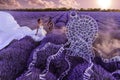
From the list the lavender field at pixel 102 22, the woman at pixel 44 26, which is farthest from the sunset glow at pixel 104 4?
the woman at pixel 44 26

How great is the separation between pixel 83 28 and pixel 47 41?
7.0 inches

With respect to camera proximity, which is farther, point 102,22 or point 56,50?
point 102,22

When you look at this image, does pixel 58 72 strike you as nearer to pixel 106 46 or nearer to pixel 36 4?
pixel 106 46

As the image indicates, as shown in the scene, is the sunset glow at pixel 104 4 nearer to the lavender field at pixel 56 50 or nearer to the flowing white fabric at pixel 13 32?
the lavender field at pixel 56 50

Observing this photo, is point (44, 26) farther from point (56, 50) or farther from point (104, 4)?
point (104, 4)

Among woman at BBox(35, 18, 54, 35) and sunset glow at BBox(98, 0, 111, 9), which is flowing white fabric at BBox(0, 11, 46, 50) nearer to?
woman at BBox(35, 18, 54, 35)

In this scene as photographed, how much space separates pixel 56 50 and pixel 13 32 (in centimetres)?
29

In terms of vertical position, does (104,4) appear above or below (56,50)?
above

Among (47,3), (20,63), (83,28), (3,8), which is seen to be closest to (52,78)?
(20,63)

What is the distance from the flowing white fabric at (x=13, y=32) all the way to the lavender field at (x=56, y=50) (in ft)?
0.08

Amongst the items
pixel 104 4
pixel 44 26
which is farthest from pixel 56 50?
pixel 104 4

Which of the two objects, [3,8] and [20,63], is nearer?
[20,63]

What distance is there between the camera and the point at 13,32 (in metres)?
1.71

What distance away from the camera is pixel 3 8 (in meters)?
1.86
